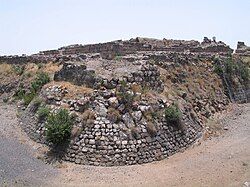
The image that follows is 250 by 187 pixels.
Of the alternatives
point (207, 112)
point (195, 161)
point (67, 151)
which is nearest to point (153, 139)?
point (195, 161)

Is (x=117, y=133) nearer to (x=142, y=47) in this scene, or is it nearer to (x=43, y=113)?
(x=43, y=113)

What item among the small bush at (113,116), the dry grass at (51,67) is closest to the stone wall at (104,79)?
the small bush at (113,116)

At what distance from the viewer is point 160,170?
63.7 ft

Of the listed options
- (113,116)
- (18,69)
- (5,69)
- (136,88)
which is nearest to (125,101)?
(113,116)

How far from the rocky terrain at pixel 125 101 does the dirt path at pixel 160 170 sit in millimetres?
646

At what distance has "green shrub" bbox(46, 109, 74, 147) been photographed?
20609 millimetres

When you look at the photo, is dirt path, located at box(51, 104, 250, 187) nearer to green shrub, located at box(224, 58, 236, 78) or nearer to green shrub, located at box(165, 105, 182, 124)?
green shrub, located at box(165, 105, 182, 124)

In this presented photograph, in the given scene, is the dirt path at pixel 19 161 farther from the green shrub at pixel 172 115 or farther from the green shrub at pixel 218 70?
the green shrub at pixel 218 70

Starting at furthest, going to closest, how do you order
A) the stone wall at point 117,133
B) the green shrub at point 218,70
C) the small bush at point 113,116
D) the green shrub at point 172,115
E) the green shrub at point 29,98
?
the green shrub at point 218,70
the green shrub at point 29,98
the green shrub at point 172,115
the small bush at point 113,116
the stone wall at point 117,133

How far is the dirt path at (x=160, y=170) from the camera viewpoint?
59.4 ft

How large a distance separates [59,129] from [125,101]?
360 centimetres

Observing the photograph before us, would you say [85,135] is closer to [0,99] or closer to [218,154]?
[218,154]

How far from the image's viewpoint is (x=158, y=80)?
82.7 feet

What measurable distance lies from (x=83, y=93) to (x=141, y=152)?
15.5ft
